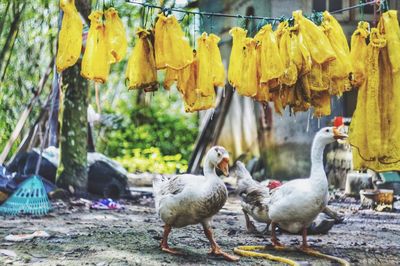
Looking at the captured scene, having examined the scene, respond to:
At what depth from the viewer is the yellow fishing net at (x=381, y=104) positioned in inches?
176

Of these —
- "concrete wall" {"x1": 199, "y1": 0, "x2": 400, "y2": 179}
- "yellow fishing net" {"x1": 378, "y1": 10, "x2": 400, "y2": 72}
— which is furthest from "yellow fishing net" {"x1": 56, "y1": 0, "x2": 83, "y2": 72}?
"concrete wall" {"x1": 199, "y1": 0, "x2": 400, "y2": 179}

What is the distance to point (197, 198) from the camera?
4453mm

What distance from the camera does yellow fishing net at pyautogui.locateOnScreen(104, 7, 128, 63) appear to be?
15.7 feet

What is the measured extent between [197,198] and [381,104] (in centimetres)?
170

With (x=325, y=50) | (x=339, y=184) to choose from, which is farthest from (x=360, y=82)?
(x=339, y=184)

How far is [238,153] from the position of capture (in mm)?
12141

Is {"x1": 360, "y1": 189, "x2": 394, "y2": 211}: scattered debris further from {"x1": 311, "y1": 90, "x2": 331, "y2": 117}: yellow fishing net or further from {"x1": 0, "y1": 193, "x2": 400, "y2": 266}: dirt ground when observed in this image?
{"x1": 311, "y1": 90, "x2": 331, "y2": 117}: yellow fishing net

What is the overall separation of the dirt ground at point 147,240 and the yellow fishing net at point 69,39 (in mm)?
1583

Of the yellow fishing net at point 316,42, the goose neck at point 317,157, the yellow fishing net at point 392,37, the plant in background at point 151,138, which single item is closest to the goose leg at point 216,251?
the goose neck at point 317,157

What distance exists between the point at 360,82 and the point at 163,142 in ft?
39.5

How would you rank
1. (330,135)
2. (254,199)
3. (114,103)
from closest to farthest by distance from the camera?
(330,135) < (254,199) < (114,103)

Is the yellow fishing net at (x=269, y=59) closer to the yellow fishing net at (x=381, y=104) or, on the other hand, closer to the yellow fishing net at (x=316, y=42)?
the yellow fishing net at (x=316, y=42)

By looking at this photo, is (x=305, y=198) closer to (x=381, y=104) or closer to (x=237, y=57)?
(x=381, y=104)

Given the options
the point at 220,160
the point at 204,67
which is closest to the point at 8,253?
the point at 220,160
